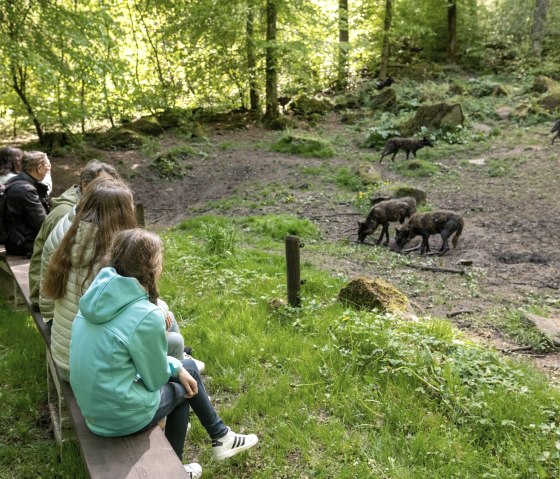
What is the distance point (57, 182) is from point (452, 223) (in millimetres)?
10554

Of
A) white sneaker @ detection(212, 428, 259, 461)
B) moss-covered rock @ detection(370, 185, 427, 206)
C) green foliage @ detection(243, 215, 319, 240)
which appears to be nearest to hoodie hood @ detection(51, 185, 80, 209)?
white sneaker @ detection(212, 428, 259, 461)

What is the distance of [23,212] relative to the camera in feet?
20.1

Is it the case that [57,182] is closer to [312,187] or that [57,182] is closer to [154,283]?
[312,187]

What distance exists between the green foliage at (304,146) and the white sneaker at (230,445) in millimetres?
14084

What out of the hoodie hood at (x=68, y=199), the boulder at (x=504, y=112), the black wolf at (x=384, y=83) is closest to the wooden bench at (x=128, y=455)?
the hoodie hood at (x=68, y=199)

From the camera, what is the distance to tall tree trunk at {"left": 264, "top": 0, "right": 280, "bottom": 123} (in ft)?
65.9

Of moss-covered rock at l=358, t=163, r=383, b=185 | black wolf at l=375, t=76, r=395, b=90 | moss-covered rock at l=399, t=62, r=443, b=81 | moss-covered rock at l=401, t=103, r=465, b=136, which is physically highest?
moss-covered rock at l=399, t=62, r=443, b=81

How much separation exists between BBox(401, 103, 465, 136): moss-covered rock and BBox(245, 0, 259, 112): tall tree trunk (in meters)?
6.88

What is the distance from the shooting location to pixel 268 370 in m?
4.80

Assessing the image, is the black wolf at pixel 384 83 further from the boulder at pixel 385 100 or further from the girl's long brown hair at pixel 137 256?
the girl's long brown hair at pixel 137 256

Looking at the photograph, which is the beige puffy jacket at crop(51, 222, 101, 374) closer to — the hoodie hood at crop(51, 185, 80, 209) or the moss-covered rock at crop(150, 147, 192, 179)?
the hoodie hood at crop(51, 185, 80, 209)

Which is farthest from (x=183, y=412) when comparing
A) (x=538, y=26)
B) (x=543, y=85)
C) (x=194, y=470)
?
(x=538, y=26)

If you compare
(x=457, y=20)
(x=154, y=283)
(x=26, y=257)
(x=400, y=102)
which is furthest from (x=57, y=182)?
(x=457, y=20)

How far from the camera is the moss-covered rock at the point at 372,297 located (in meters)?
5.73
